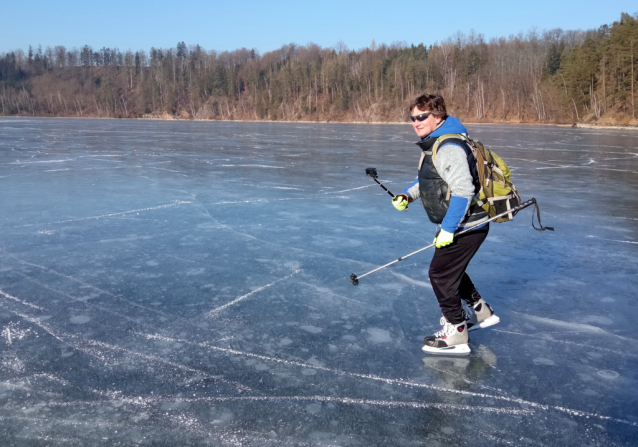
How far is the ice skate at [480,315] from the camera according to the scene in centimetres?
408

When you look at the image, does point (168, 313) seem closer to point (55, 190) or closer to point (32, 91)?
point (55, 190)

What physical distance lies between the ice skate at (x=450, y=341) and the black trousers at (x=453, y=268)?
0.16 feet

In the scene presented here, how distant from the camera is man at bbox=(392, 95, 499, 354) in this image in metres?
3.34

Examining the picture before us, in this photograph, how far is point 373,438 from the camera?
273 centimetres

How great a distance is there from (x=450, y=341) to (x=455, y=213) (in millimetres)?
Result: 961

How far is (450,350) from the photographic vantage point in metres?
3.73

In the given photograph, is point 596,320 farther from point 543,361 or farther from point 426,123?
point 426,123

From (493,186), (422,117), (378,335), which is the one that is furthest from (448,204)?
(378,335)

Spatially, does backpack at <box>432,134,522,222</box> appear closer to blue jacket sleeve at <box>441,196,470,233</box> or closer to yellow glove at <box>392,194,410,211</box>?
blue jacket sleeve at <box>441,196,470,233</box>

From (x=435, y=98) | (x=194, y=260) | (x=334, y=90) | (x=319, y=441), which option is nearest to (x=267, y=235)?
(x=194, y=260)

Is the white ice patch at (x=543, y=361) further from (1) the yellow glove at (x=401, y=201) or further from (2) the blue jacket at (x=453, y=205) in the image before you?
(1) the yellow glove at (x=401, y=201)

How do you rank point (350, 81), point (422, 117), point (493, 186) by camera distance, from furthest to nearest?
point (350, 81), point (493, 186), point (422, 117)

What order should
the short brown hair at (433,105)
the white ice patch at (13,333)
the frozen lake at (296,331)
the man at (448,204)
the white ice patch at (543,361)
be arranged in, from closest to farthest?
→ 1. the frozen lake at (296,331)
2. the man at (448,204)
3. the short brown hair at (433,105)
4. the white ice patch at (543,361)
5. the white ice patch at (13,333)

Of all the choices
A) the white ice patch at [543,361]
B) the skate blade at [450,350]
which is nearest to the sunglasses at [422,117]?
the skate blade at [450,350]
